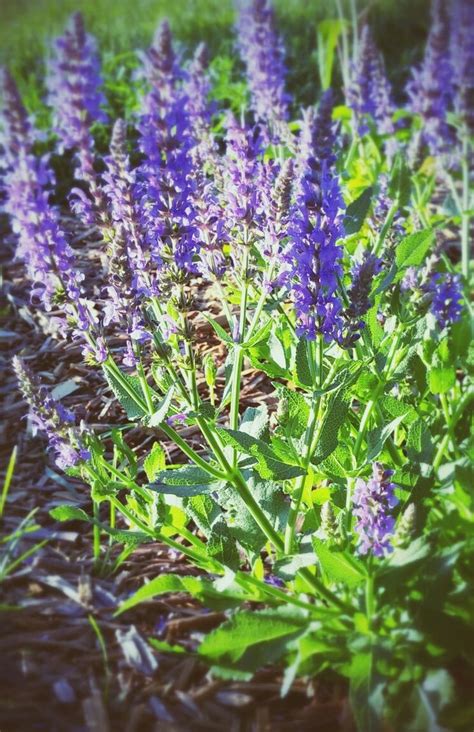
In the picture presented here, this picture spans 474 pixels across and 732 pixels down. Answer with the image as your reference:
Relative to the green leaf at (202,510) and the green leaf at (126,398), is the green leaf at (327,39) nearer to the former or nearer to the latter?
the green leaf at (126,398)

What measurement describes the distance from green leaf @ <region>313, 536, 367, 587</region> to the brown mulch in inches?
5.0

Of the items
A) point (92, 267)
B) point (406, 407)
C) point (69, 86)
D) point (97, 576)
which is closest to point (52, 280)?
point (69, 86)

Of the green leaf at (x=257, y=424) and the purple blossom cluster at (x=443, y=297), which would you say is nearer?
the green leaf at (x=257, y=424)

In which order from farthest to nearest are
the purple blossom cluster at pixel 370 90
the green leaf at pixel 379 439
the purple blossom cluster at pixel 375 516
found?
the purple blossom cluster at pixel 370 90, the green leaf at pixel 379 439, the purple blossom cluster at pixel 375 516

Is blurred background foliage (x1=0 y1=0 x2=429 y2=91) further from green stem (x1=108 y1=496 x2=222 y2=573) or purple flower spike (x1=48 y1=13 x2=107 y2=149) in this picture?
green stem (x1=108 y1=496 x2=222 y2=573)

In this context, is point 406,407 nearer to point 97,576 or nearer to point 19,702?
point 97,576

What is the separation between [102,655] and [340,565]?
1.08 ft

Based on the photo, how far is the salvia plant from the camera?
0.84 m

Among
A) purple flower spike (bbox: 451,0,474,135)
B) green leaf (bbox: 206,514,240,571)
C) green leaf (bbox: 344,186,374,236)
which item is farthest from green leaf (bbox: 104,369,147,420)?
purple flower spike (bbox: 451,0,474,135)

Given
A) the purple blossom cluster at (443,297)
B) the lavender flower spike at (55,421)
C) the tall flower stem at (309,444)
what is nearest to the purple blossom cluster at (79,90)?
the lavender flower spike at (55,421)

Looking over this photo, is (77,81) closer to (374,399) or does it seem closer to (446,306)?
(374,399)

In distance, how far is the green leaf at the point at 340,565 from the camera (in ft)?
2.87

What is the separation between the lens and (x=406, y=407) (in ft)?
3.80

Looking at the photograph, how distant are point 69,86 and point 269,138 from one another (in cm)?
87
